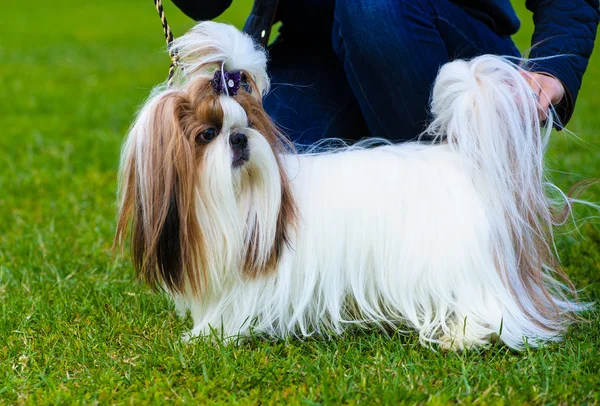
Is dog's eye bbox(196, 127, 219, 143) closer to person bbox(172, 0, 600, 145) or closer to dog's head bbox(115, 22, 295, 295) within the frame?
dog's head bbox(115, 22, 295, 295)

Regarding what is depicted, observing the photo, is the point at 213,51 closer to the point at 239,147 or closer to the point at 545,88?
the point at 239,147

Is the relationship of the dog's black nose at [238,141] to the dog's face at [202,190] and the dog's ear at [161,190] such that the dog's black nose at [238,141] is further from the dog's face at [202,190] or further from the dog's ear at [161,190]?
the dog's ear at [161,190]

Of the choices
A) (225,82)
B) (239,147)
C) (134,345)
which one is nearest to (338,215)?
(239,147)

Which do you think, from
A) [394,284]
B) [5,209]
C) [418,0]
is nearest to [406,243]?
[394,284]

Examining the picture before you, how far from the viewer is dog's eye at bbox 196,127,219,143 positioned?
203 centimetres

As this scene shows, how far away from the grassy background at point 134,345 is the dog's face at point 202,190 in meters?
0.25

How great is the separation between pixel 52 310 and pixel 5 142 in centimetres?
267

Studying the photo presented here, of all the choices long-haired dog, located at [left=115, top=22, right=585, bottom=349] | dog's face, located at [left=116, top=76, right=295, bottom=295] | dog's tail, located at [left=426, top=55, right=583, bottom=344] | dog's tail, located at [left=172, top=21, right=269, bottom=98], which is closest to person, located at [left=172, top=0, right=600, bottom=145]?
dog's tail, located at [left=426, top=55, right=583, bottom=344]

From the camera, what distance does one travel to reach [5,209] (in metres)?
3.75

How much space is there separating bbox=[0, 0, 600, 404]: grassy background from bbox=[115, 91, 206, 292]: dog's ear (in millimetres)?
279

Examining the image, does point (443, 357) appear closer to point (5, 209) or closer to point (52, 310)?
point (52, 310)

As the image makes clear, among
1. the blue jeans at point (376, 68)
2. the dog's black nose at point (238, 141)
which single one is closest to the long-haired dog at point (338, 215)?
the dog's black nose at point (238, 141)

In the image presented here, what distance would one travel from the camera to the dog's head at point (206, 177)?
201 cm

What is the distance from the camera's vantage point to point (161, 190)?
2023 mm
